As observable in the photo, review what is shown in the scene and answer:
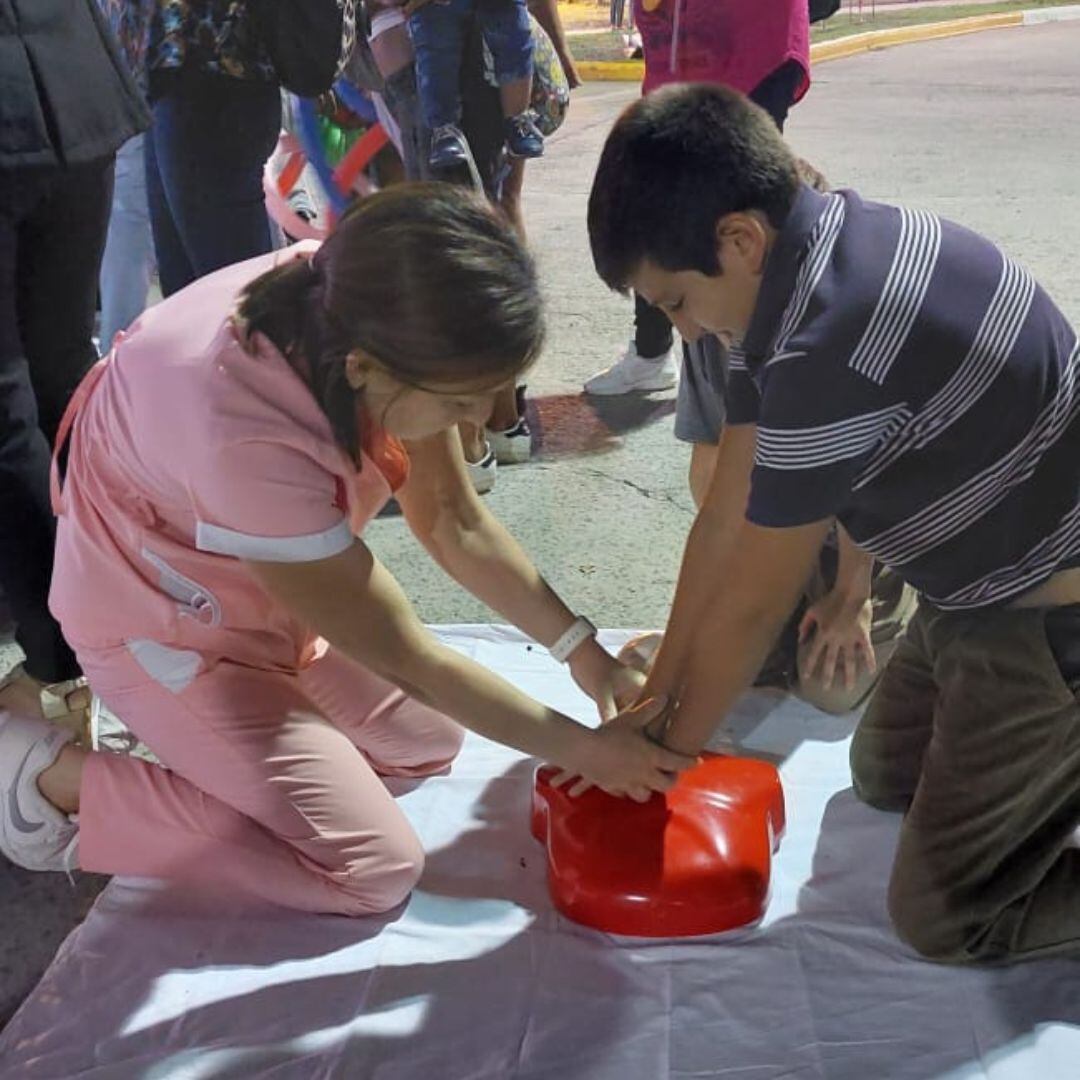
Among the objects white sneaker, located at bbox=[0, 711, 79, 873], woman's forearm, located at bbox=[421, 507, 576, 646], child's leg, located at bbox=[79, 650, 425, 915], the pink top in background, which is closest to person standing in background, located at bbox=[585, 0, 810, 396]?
the pink top in background

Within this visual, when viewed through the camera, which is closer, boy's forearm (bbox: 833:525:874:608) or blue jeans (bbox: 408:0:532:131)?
boy's forearm (bbox: 833:525:874:608)

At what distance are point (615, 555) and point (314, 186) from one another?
1.60m

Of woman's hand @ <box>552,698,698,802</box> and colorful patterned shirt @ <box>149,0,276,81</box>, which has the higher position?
colorful patterned shirt @ <box>149,0,276,81</box>

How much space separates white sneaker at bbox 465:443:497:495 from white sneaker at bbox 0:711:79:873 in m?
1.23

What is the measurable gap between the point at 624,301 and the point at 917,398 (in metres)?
2.87

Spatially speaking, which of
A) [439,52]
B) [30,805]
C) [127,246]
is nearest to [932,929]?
[30,805]

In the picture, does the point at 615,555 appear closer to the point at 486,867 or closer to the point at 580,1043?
the point at 486,867

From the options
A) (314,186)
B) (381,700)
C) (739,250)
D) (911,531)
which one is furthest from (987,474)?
(314,186)

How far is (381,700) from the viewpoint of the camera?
1.88 m

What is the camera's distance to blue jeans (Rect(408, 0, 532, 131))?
9.13ft

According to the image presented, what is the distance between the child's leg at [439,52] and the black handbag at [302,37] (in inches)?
16.7

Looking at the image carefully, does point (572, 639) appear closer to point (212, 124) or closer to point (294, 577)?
point (294, 577)

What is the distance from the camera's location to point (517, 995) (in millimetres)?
1524

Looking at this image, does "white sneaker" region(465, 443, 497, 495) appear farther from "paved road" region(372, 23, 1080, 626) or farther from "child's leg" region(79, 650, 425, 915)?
"child's leg" region(79, 650, 425, 915)
